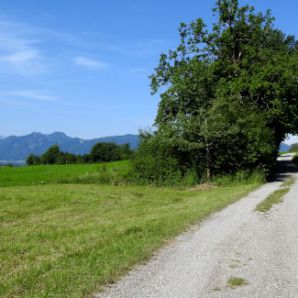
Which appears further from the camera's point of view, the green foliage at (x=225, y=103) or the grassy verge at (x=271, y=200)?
the green foliage at (x=225, y=103)

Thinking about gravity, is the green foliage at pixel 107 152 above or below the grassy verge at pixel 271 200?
above

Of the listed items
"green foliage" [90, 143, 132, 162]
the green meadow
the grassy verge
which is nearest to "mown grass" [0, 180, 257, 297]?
the green meadow

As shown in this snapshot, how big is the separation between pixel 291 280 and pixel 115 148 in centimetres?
11495

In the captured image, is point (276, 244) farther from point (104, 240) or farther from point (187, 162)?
point (187, 162)

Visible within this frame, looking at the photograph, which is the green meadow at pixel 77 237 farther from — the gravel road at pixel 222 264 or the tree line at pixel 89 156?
the tree line at pixel 89 156

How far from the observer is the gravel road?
7008 mm

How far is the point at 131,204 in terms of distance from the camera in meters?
20.6

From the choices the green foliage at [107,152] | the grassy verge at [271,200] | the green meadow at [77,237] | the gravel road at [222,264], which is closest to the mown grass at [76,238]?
the green meadow at [77,237]

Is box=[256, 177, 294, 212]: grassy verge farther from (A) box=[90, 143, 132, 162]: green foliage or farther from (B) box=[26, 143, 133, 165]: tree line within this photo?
(A) box=[90, 143, 132, 162]: green foliage

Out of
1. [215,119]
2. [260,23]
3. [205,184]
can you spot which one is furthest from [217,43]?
[205,184]

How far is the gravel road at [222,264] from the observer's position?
276 inches

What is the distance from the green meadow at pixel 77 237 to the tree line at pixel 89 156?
9513 centimetres

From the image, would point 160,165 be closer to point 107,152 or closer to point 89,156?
point 107,152

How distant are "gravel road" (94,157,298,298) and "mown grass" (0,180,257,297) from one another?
47cm
